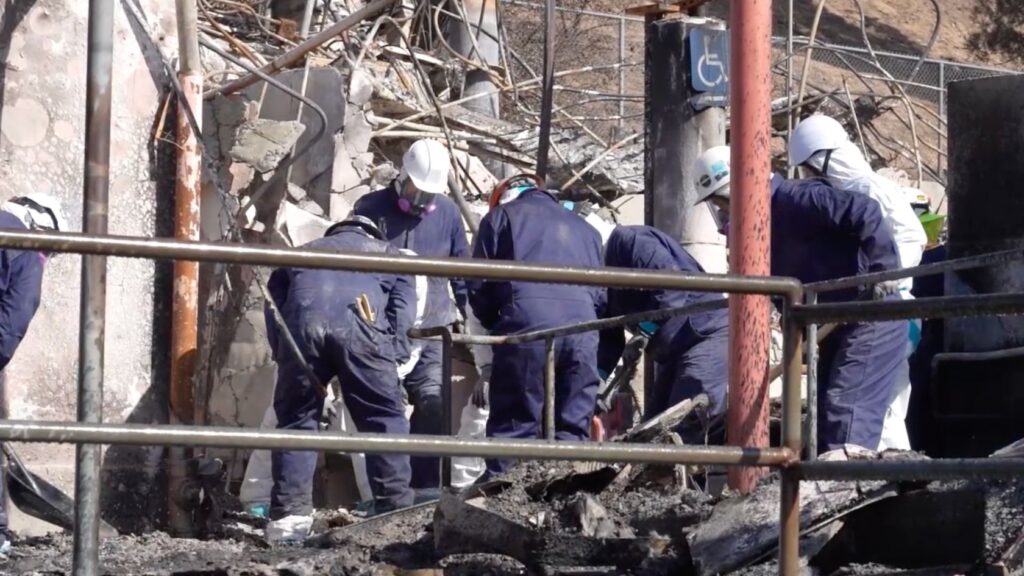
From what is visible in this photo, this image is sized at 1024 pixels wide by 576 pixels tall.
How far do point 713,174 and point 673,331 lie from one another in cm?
77

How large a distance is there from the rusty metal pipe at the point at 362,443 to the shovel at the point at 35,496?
12.7ft

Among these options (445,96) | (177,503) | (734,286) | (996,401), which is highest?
(445,96)

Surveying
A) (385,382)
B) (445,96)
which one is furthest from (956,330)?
(445,96)

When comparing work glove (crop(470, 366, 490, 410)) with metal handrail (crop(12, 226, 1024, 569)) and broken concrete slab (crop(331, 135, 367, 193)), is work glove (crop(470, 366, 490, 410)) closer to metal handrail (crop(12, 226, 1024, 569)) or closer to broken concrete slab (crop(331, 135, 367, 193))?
→ broken concrete slab (crop(331, 135, 367, 193))

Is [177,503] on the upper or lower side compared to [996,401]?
lower

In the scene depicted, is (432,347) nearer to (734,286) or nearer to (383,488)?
(383,488)

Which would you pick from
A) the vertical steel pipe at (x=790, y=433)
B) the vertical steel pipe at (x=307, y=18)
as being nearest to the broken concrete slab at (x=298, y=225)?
the vertical steel pipe at (x=307, y=18)

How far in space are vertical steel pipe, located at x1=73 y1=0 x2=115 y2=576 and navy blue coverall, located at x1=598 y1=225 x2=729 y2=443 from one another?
2.96 meters

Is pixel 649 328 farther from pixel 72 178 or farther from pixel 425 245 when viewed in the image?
pixel 72 178

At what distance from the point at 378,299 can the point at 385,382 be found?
40cm

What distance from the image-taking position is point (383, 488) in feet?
24.8

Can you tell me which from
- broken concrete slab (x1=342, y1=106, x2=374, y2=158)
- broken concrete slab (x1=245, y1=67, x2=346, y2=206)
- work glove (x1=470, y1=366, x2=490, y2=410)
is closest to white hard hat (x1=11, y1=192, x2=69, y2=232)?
work glove (x1=470, y1=366, x2=490, y2=410)

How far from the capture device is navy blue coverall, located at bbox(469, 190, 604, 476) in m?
7.69

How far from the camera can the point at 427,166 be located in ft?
28.0
